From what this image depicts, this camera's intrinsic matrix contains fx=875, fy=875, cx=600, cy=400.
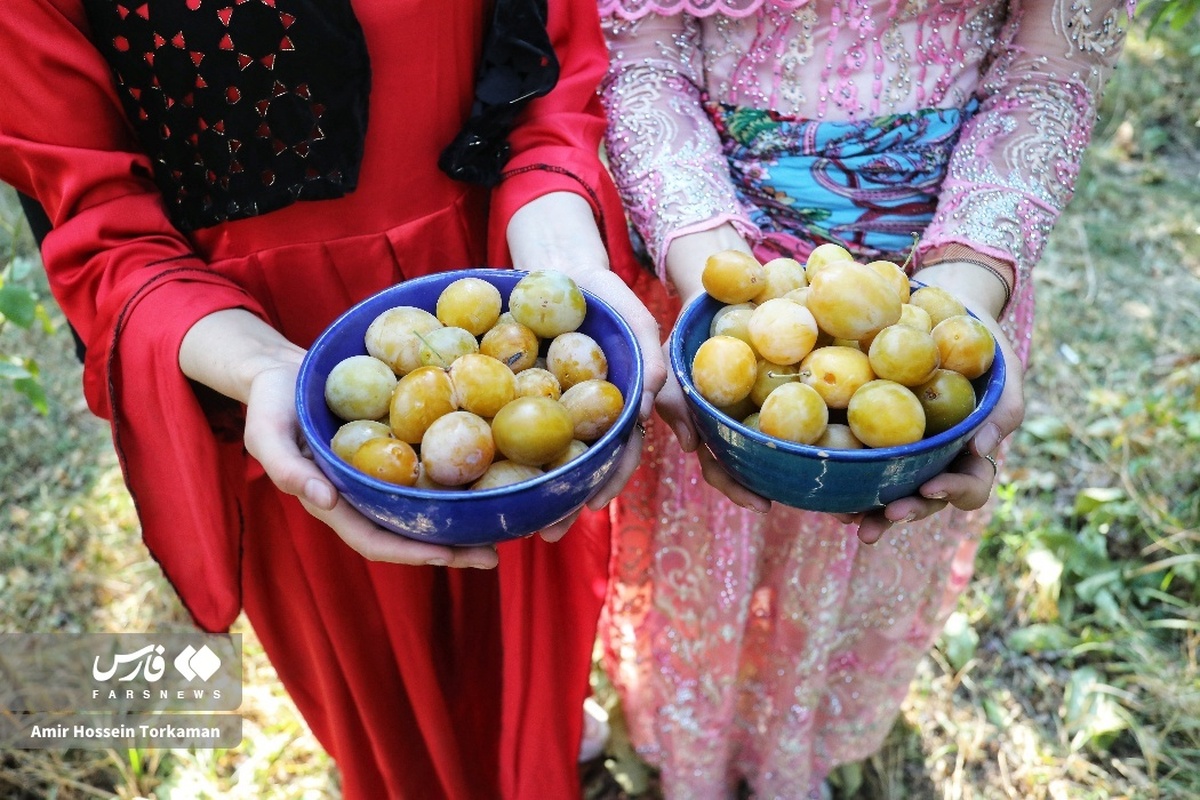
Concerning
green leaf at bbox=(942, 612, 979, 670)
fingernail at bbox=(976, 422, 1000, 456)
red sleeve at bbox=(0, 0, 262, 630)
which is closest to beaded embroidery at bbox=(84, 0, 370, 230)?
red sleeve at bbox=(0, 0, 262, 630)

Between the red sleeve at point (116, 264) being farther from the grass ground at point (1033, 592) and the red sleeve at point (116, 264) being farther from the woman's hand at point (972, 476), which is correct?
the woman's hand at point (972, 476)

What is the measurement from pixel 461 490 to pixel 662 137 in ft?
2.51

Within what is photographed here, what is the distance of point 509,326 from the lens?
117 centimetres

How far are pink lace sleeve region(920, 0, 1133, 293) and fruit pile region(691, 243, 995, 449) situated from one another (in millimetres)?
307

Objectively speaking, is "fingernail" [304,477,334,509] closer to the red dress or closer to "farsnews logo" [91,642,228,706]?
the red dress

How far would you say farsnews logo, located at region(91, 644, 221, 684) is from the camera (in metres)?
2.25

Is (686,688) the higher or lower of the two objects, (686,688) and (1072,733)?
the higher

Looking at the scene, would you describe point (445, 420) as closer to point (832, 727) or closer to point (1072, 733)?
A: point (832, 727)

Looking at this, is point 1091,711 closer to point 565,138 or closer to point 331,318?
point 565,138

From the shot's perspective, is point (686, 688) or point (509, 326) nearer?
point (509, 326)

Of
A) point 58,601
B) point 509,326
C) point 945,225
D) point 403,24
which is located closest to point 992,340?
point 945,225

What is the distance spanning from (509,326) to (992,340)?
0.63 metres

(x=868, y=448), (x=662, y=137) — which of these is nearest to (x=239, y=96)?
(x=662, y=137)

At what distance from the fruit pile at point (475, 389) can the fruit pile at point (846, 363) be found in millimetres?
178
